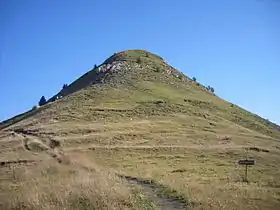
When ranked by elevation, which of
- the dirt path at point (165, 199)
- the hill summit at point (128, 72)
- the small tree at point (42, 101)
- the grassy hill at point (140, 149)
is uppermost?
the hill summit at point (128, 72)

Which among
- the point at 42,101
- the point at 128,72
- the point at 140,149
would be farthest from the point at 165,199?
the point at 42,101

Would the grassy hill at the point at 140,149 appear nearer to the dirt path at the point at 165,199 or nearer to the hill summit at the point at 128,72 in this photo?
the dirt path at the point at 165,199

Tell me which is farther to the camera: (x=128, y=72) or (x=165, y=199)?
(x=128, y=72)

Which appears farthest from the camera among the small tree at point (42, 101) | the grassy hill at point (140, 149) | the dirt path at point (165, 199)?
the small tree at point (42, 101)

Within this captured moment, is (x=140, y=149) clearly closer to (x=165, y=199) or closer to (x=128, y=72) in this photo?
(x=165, y=199)

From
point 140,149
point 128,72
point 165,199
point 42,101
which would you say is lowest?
point 165,199

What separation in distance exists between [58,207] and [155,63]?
149121 millimetres

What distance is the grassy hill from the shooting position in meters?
19.4

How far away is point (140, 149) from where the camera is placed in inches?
2443

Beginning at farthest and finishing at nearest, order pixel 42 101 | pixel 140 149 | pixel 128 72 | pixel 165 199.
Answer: pixel 42 101, pixel 128 72, pixel 140 149, pixel 165 199

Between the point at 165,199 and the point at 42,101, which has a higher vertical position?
the point at 42,101

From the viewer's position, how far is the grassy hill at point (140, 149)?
19.4m

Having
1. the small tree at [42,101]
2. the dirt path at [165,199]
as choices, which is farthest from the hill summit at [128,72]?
the dirt path at [165,199]

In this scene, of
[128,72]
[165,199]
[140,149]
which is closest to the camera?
[165,199]
